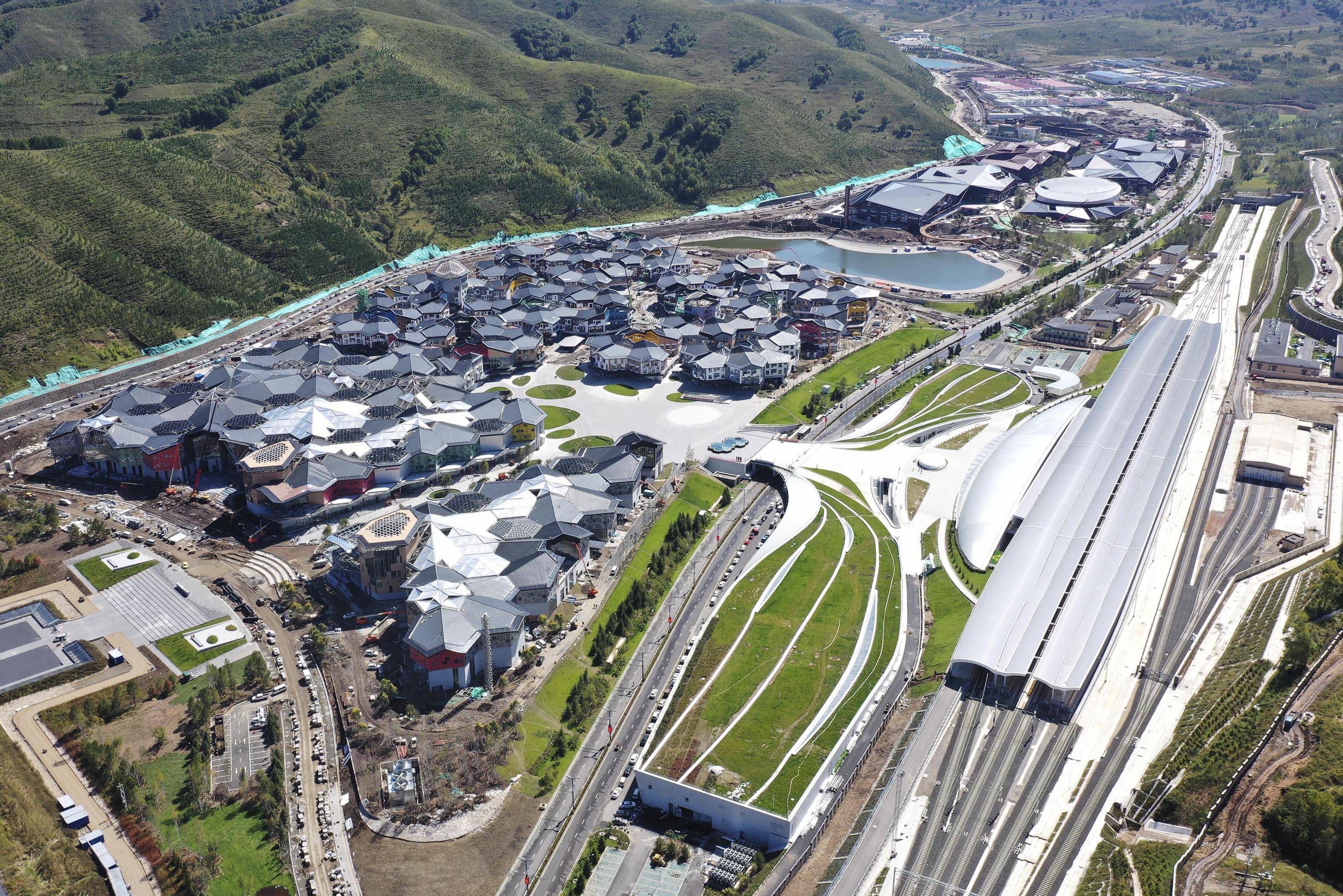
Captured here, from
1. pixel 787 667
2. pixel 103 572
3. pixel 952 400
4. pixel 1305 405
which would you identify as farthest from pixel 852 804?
pixel 1305 405

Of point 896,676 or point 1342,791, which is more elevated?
point 1342,791

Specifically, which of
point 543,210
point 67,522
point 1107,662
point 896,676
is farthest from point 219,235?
point 1107,662

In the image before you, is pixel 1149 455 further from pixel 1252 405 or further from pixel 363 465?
pixel 363 465

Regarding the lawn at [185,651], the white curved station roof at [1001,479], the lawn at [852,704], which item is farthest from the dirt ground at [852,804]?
the lawn at [185,651]

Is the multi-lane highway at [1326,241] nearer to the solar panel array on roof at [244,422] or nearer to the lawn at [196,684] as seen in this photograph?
the solar panel array on roof at [244,422]

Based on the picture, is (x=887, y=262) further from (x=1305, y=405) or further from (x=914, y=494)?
(x=914, y=494)

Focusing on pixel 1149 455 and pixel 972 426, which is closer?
pixel 1149 455
